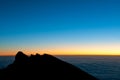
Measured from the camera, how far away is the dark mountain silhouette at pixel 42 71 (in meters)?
20.5

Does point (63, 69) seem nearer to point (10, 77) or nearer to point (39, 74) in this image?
point (39, 74)

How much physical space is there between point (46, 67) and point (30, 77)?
218cm

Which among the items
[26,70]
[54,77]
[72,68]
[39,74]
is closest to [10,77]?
[26,70]

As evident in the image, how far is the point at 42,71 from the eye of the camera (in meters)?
21.1

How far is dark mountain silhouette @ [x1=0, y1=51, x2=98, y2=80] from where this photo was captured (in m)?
20.5

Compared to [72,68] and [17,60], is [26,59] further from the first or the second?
[72,68]

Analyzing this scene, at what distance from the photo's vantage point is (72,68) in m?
22.9

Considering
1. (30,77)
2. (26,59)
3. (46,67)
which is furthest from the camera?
(26,59)

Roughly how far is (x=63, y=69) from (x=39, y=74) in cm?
277

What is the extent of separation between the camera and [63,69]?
72.9 ft

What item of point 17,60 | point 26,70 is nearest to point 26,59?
point 17,60

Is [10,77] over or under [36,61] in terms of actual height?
under

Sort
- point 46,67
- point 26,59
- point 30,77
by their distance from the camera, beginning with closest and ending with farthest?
point 30,77 → point 46,67 → point 26,59

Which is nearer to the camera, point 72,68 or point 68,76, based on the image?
point 68,76
